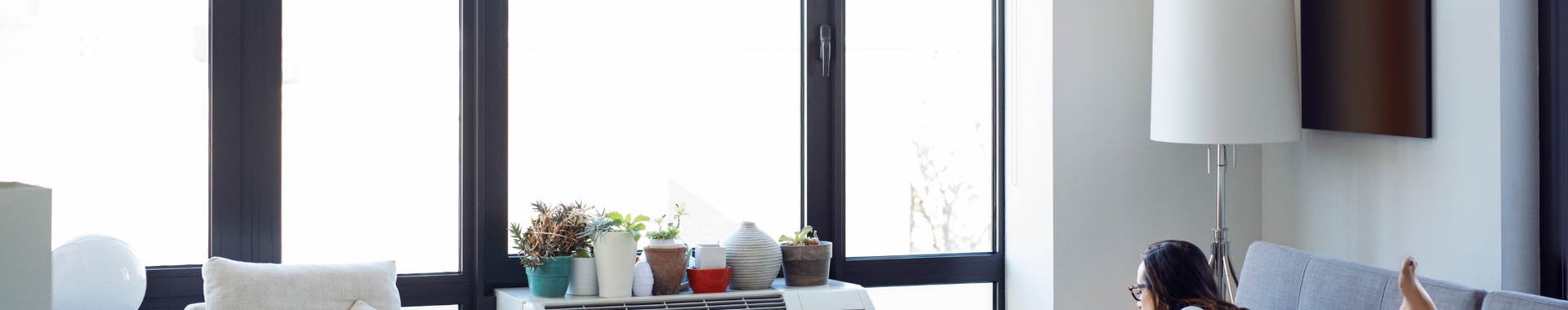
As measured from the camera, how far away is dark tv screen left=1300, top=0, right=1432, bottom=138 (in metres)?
2.85

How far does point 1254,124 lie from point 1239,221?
675mm

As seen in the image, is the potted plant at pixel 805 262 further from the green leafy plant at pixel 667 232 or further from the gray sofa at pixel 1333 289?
the gray sofa at pixel 1333 289

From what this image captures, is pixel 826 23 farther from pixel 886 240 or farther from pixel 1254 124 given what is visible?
pixel 1254 124

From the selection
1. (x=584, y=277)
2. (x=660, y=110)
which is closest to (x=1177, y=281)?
(x=584, y=277)

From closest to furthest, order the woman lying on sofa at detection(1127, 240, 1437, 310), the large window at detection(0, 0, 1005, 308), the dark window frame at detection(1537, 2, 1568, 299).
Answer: the woman lying on sofa at detection(1127, 240, 1437, 310)
the dark window frame at detection(1537, 2, 1568, 299)
the large window at detection(0, 0, 1005, 308)

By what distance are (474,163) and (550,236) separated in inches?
15.3

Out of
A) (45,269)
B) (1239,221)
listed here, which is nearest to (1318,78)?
(1239,221)

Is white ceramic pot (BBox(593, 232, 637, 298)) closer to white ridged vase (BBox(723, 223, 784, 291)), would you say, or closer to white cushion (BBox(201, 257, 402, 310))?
white ridged vase (BBox(723, 223, 784, 291))

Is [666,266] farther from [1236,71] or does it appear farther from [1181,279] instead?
Result: [1236,71]

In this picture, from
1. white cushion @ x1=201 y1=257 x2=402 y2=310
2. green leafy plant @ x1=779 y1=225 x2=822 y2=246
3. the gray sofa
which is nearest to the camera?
the gray sofa

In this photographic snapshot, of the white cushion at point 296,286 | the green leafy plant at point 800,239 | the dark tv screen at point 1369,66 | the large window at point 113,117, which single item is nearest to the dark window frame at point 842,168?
the green leafy plant at point 800,239

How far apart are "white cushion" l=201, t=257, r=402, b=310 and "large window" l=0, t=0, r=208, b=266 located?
16.4 inches

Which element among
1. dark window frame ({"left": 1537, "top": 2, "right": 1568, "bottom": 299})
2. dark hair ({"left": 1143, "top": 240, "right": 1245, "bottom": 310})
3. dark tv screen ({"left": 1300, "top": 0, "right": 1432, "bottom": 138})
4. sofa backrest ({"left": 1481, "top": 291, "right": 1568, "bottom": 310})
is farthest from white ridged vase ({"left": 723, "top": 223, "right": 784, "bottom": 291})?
dark window frame ({"left": 1537, "top": 2, "right": 1568, "bottom": 299})

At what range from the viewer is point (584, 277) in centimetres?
310
